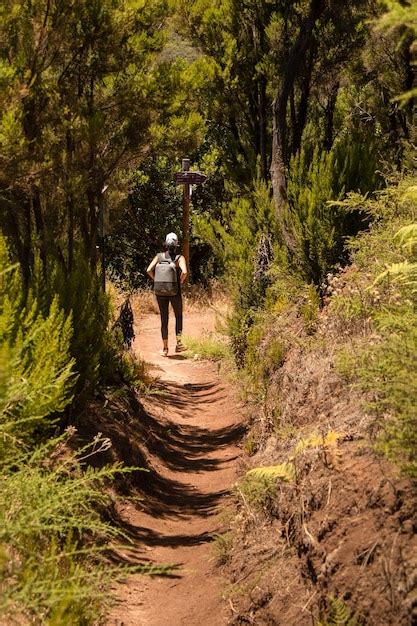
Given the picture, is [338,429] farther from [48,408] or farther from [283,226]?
[283,226]

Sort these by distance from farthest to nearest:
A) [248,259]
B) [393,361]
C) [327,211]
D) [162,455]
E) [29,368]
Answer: [248,259]
[327,211]
[162,455]
[29,368]
[393,361]

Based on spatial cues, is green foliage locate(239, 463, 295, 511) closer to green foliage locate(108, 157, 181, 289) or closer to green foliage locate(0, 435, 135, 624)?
green foliage locate(0, 435, 135, 624)

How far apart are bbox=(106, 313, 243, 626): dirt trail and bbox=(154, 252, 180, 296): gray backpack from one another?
1167mm

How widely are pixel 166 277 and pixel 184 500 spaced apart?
509 centimetres

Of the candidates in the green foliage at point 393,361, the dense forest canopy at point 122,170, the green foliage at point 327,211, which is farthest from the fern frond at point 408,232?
the green foliage at point 327,211

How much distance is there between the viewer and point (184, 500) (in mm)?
6512

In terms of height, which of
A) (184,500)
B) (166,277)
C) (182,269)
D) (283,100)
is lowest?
(184,500)

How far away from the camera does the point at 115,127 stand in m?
7.89

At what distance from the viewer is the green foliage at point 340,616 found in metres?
3.21

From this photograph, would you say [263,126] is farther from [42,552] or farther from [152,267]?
[42,552]

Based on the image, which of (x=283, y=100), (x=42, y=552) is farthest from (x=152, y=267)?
(x=42, y=552)

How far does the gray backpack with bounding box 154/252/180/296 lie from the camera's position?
1109cm

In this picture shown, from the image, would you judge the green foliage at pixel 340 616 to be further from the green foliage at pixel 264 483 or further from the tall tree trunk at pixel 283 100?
the tall tree trunk at pixel 283 100

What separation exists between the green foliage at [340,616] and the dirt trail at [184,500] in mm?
1077
